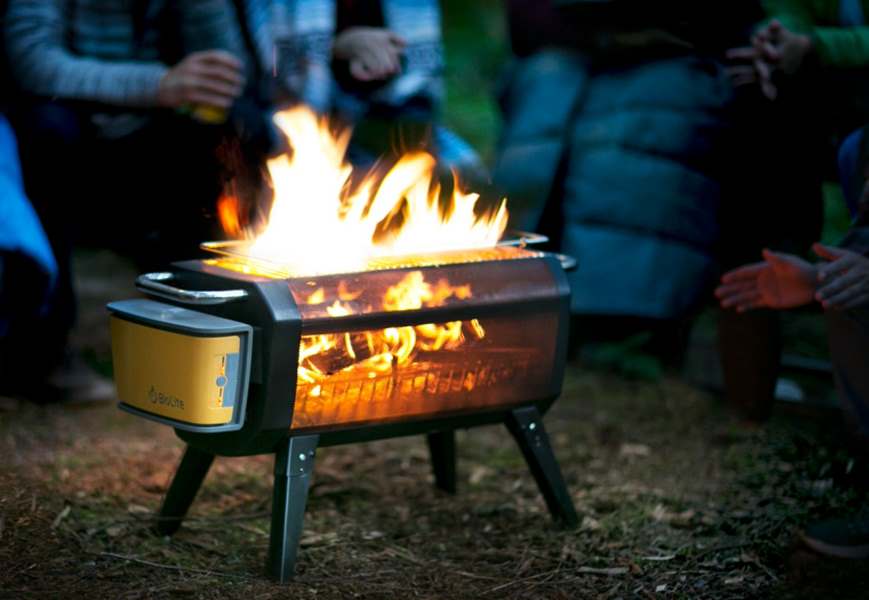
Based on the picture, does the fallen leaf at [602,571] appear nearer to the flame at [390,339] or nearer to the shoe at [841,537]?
→ the shoe at [841,537]

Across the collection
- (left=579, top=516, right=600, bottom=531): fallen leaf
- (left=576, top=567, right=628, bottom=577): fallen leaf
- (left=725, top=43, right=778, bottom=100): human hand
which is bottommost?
(left=579, top=516, right=600, bottom=531): fallen leaf

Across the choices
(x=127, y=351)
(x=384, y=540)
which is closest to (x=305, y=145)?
(x=127, y=351)

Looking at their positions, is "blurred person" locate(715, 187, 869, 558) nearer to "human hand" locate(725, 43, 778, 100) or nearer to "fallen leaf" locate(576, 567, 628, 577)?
"fallen leaf" locate(576, 567, 628, 577)

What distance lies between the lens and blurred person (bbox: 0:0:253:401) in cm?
357

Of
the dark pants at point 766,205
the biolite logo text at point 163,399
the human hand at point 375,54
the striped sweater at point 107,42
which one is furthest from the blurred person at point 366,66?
the biolite logo text at point 163,399

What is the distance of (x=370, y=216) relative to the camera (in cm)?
276

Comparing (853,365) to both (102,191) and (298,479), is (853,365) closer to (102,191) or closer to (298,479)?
(298,479)

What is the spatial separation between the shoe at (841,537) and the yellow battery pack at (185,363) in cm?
129

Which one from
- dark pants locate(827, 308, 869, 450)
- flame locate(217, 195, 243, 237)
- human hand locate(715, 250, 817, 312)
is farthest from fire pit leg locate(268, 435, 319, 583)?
dark pants locate(827, 308, 869, 450)

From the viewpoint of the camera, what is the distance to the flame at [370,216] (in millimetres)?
2689

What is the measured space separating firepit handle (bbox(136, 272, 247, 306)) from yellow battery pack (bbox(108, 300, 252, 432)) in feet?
0.10

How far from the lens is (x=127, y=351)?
2.44m

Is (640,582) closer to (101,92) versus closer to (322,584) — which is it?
(322,584)

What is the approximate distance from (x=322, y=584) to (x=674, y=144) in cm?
216
